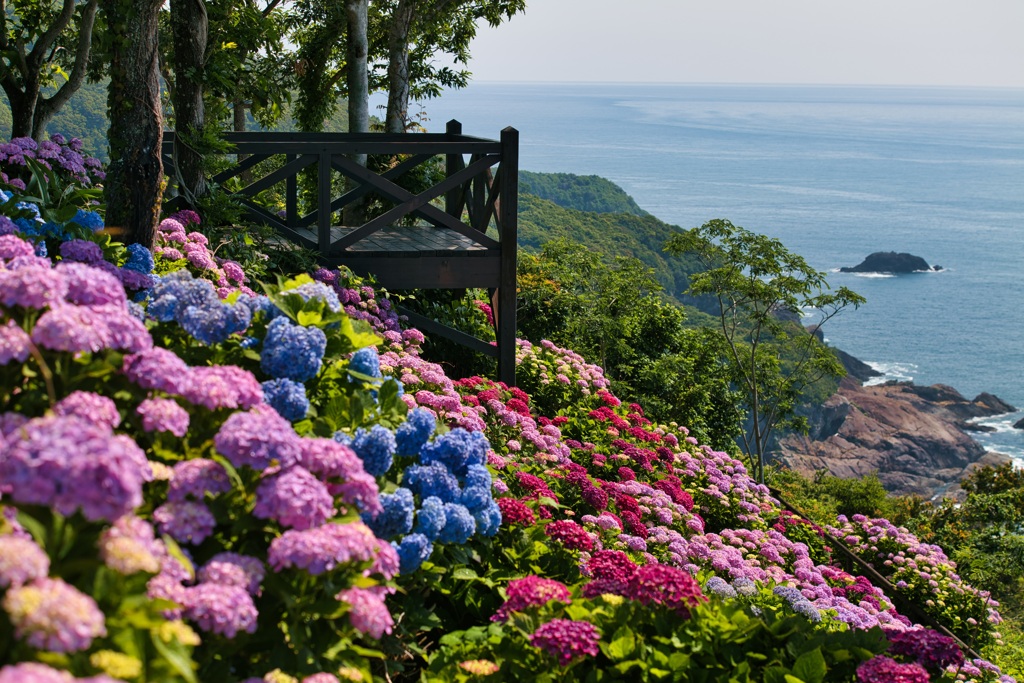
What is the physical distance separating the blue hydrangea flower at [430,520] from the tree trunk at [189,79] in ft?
16.8

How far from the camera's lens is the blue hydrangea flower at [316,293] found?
3.35 meters

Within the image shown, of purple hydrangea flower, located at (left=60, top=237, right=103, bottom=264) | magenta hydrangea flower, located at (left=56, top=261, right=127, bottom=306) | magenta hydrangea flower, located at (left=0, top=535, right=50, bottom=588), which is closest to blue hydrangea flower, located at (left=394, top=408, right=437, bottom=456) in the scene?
magenta hydrangea flower, located at (left=56, top=261, right=127, bottom=306)

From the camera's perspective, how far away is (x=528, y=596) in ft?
10.7

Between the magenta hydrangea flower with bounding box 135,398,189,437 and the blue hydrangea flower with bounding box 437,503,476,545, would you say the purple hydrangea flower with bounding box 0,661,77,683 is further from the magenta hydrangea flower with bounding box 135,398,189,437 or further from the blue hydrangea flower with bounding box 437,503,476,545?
the blue hydrangea flower with bounding box 437,503,476,545

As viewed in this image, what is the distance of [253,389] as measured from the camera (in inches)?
101

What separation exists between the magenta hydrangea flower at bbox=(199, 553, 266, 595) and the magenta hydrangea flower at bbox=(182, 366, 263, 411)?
0.42m

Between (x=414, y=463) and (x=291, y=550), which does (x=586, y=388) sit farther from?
(x=291, y=550)

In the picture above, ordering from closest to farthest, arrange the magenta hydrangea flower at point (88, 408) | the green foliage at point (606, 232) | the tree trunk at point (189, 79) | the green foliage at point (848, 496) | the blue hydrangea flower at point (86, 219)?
1. the magenta hydrangea flower at point (88, 408)
2. the blue hydrangea flower at point (86, 219)
3. the tree trunk at point (189, 79)
4. the green foliage at point (848, 496)
5. the green foliage at point (606, 232)

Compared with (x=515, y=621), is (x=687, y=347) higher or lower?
lower

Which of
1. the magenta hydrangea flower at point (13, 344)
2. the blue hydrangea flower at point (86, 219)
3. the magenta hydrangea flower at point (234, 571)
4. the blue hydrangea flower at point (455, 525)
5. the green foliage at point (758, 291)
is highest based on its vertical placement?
the blue hydrangea flower at point (86, 219)

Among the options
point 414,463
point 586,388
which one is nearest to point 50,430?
point 414,463

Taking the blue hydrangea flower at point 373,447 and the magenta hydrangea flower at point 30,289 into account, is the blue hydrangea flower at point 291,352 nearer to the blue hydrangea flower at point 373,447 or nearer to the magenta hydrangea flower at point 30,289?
the blue hydrangea flower at point 373,447

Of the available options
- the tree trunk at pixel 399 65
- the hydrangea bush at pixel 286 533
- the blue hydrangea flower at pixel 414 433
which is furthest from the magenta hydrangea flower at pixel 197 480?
the tree trunk at pixel 399 65

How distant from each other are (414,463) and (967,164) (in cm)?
19930
